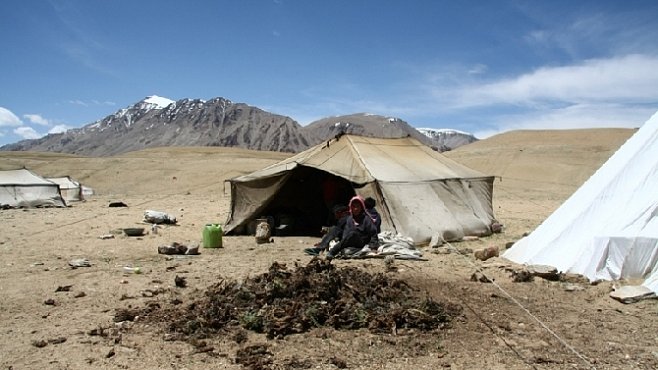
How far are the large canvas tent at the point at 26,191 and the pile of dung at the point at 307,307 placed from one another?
710 inches

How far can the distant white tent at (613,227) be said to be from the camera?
6.89m

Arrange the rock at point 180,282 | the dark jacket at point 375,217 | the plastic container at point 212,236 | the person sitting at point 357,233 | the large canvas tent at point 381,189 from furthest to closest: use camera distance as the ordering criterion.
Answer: the large canvas tent at point 381,189 → the plastic container at point 212,236 → the dark jacket at point 375,217 → the person sitting at point 357,233 → the rock at point 180,282

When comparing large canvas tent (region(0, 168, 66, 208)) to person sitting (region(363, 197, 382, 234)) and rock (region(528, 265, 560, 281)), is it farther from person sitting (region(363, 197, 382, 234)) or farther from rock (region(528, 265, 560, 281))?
rock (region(528, 265, 560, 281))

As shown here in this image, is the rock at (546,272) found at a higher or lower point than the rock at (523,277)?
higher

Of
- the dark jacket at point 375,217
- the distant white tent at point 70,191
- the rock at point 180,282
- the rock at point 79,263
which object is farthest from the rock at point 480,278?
the distant white tent at point 70,191

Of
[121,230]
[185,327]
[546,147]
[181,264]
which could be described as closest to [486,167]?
[546,147]

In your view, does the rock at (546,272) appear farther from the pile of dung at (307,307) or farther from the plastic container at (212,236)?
the plastic container at (212,236)

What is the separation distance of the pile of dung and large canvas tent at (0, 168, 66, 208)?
1803 centimetres

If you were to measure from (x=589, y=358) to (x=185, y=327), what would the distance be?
3774 millimetres

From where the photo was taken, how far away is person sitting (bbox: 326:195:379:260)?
9.20 metres

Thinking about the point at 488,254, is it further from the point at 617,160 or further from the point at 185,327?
the point at 185,327

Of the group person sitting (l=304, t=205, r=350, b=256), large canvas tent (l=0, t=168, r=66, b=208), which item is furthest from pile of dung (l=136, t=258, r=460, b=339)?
large canvas tent (l=0, t=168, r=66, b=208)

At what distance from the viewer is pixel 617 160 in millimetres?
8547

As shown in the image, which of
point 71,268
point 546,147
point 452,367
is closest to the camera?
point 452,367
